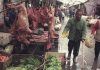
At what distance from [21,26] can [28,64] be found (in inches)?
68.5

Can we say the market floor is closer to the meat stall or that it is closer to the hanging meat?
the meat stall

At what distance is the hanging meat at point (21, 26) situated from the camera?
1062 cm

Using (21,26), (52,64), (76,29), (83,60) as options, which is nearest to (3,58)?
(21,26)

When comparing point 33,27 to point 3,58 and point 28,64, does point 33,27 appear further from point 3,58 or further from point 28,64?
point 28,64

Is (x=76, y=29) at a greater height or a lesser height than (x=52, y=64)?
greater

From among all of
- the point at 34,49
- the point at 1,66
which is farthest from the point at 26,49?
the point at 1,66

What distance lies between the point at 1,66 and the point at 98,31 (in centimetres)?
518

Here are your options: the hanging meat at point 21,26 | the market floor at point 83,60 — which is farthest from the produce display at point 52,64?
the market floor at point 83,60

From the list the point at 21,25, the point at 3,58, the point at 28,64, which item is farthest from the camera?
the point at 21,25

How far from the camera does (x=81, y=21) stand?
12039 mm

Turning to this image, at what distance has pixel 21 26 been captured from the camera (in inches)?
420

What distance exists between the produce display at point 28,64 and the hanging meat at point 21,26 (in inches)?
50.5

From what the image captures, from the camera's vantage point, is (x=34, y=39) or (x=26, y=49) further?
(x=26, y=49)

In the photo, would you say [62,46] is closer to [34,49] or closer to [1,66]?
[34,49]
